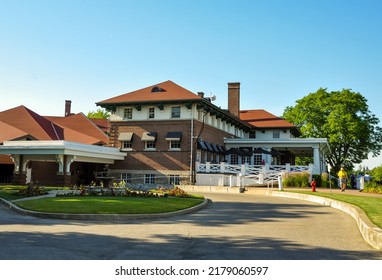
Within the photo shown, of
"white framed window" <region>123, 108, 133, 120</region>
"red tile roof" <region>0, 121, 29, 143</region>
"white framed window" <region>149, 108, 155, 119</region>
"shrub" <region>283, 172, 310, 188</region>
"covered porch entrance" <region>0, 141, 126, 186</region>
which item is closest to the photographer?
"covered porch entrance" <region>0, 141, 126, 186</region>

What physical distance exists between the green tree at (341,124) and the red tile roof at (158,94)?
23.3 metres

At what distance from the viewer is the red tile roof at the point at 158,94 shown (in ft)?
125

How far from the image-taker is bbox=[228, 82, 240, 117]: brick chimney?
158 ft

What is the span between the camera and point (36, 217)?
1453cm

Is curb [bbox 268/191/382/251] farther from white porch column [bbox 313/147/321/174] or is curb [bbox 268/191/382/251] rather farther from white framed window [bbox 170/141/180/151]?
white porch column [bbox 313/147/321/174]

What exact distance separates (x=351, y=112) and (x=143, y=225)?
158 feet

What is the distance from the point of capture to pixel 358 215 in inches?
516

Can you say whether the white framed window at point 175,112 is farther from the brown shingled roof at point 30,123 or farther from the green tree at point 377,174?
the green tree at point 377,174

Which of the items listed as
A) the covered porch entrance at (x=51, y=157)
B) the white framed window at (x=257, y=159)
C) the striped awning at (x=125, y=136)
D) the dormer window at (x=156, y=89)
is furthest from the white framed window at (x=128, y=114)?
the white framed window at (x=257, y=159)

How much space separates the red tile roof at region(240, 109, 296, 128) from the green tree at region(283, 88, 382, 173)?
532cm

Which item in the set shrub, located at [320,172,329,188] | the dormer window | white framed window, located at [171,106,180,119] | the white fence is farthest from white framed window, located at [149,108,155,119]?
shrub, located at [320,172,329,188]

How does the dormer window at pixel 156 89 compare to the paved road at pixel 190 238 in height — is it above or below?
above

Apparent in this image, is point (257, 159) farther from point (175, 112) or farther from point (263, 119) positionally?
point (175, 112)

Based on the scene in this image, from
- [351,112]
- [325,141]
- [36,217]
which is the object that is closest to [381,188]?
[325,141]
